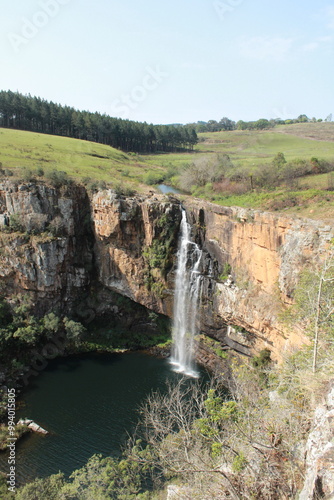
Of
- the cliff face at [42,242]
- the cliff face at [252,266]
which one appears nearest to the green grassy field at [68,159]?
the cliff face at [42,242]

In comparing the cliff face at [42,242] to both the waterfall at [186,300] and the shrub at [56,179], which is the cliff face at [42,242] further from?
the waterfall at [186,300]

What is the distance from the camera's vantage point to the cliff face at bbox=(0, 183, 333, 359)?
22.6m

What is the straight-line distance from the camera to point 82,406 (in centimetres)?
2188

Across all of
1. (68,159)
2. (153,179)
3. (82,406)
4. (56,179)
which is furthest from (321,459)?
(68,159)

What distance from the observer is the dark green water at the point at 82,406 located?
17.8m

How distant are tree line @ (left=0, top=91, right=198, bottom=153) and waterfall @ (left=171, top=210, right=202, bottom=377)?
33313mm

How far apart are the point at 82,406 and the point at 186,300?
10.6 m

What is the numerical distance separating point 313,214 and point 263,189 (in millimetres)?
7968

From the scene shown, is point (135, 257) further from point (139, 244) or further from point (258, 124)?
point (258, 124)

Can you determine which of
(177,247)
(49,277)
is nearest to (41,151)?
(49,277)

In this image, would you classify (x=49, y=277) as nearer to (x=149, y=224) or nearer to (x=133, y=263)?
(x=133, y=263)

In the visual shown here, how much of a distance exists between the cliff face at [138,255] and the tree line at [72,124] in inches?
1104

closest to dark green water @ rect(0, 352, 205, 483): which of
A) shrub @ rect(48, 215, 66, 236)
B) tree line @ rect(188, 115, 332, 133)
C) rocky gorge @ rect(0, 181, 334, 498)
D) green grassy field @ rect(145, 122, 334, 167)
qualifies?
rocky gorge @ rect(0, 181, 334, 498)

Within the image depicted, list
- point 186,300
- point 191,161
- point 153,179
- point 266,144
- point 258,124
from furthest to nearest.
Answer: point 258,124
point 266,144
point 191,161
point 153,179
point 186,300
